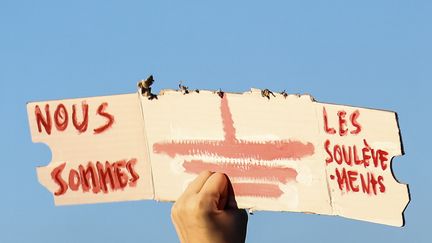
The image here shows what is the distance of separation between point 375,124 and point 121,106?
1.35 metres

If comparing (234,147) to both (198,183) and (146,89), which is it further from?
(146,89)

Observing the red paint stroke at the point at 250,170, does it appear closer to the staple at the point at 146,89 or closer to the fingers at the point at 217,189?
the fingers at the point at 217,189

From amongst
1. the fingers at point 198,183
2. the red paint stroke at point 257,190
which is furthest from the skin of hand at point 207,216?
the red paint stroke at point 257,190

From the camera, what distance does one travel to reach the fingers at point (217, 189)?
518 cm

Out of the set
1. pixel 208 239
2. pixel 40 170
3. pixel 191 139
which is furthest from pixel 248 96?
pixel 40 170

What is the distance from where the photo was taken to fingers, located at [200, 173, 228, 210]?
5.18 m

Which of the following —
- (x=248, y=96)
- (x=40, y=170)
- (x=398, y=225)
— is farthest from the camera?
Result: (x=40, y=170)

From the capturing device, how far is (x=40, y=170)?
573 centimetres

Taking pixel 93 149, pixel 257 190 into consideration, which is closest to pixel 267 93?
pixel 257 190

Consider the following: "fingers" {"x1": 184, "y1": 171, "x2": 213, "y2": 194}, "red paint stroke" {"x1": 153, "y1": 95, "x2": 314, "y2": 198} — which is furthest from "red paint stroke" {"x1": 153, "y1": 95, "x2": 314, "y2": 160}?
"fingers" {"x1": 184, "y1": 171, "x2": 213, "y2": 194}

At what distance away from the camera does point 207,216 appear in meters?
5.11

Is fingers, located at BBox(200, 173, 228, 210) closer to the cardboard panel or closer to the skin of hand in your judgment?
the skin of hand

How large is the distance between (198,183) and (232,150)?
0.26 metres

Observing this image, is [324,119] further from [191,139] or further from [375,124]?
[191,139]
